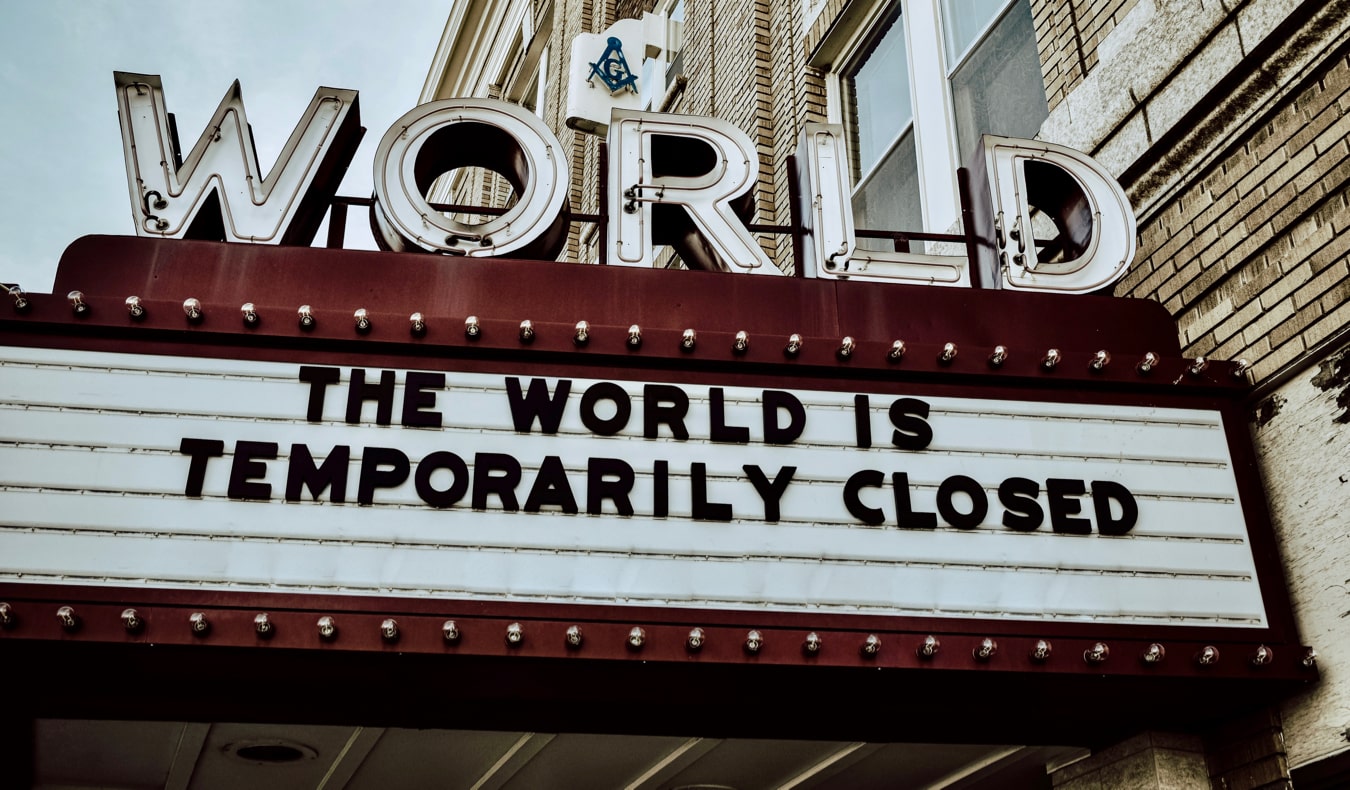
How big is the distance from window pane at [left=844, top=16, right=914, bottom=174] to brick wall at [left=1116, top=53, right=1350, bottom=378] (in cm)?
344

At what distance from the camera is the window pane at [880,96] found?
29.5 feet

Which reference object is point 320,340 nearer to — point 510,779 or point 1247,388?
point 510,779

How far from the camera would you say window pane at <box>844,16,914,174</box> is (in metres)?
8.98

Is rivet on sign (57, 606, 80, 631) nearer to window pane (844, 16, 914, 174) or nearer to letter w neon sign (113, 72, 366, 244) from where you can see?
letter w neon sign (113, 72, 366, 244)

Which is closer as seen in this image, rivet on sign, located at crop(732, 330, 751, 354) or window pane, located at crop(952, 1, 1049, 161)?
rivet on sign, located at crop(732, 330, 751, 354)

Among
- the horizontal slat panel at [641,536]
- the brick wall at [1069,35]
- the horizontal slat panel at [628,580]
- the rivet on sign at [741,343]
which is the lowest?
the horizontal slat panel at [628,580]

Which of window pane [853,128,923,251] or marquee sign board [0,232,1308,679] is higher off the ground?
window pane [853,128,923,251]

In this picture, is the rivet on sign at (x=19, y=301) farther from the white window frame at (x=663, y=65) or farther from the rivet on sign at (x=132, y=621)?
the white window frame at (x=663, y=65)

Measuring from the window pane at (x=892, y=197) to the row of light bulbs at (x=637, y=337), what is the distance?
10.9 ft

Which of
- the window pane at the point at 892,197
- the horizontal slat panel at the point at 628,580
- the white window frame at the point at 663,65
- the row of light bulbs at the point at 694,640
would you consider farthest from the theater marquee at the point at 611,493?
the white window frame at the point at 663,65

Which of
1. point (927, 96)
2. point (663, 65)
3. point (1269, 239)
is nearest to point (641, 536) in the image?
point (1269, 239)

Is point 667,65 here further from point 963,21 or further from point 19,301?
point 19,301

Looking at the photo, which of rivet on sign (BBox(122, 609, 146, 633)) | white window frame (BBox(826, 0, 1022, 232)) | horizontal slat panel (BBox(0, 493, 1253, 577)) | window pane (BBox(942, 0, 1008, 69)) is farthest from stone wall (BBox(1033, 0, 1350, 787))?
rivet on sign (BBox(122, 609, 146, 633))

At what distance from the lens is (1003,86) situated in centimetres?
765
